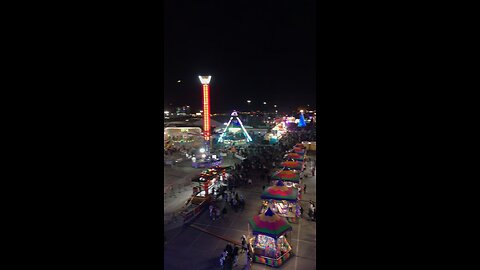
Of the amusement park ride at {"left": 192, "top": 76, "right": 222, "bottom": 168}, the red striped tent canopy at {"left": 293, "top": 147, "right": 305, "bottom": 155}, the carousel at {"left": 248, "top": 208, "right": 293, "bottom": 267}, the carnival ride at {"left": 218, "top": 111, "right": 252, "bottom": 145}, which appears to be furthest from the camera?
the carnival ride at {"left": 218, "top": 111, "right": 252, "bottom": 145}

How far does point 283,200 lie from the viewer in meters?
12.1

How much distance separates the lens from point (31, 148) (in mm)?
1455

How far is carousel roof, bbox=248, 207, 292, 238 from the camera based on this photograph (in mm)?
9000

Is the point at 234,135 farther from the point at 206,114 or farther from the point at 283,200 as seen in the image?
the point at 283,200

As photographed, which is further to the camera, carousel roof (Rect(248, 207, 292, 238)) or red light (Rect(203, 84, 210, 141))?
red light (Rect(203, 84, 210, 141))

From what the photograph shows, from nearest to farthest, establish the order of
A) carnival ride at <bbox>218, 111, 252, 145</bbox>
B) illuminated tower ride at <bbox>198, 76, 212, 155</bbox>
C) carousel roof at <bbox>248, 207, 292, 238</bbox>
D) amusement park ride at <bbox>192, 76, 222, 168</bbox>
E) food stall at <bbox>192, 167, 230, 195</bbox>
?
carousel roof at <bbox>248, 207, 292, 238</bbox> → food stall at <bbox>192, 167, 230, 195</bbox> → amusement park ride at <bbox>192, 76, 222, 168</bbox> → illuminated tower ride at <bbox>198, 76, 212, 155</bbox> → carnival ride at <bbox>218, 111, 252, 145</bbox>

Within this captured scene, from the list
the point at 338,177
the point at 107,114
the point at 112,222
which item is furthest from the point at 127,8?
the point at 338,177

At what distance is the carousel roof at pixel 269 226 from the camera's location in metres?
9.00

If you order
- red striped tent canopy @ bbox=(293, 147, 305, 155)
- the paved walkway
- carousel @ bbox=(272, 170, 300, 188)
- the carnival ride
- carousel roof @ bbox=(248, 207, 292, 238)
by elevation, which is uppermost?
the carnival ride

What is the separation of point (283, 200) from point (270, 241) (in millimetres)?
3234

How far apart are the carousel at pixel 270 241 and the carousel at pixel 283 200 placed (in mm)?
2587

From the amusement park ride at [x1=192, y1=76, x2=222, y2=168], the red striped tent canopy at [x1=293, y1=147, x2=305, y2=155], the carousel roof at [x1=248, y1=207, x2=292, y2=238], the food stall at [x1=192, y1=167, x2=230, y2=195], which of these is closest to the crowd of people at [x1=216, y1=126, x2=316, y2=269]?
the food stall at [x1=192, y1=167, x2=230, y2=195]

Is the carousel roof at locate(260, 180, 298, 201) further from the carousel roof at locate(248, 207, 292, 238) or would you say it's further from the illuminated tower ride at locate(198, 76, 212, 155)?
the illuminated tower ride at locate(198, 76, 212, 155)

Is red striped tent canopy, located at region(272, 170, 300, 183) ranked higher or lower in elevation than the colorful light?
lower
